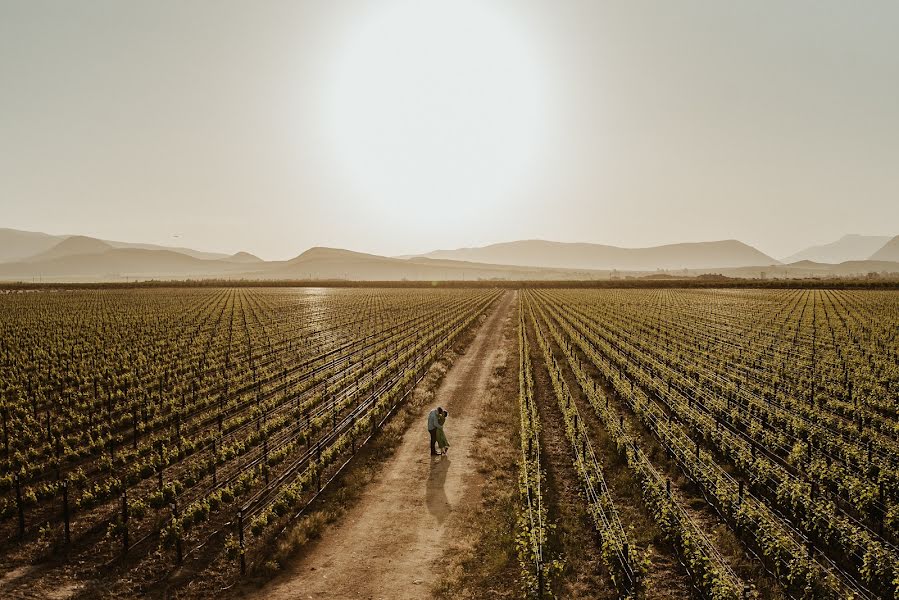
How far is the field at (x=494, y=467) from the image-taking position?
26.2 feet

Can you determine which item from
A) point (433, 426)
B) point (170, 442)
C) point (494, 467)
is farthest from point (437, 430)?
point (170, 442)

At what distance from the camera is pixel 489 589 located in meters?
7.74

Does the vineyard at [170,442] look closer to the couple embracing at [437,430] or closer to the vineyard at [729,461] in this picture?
the couple embracing at [437,430]

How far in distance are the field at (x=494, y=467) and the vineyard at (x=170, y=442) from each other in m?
0.07

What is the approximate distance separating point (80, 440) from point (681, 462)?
17408 millimetres

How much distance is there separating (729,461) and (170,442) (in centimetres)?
1619

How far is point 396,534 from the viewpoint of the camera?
30.7 feet

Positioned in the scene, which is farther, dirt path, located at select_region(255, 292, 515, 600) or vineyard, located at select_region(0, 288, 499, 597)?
vineyard, located at select_region(0, 288, 499, 597)

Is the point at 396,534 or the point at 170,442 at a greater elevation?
the point at 170,442

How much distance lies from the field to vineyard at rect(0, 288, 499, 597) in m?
0.07

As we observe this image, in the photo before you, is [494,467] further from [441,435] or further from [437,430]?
[437,430]

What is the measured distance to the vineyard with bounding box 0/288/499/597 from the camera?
866cm

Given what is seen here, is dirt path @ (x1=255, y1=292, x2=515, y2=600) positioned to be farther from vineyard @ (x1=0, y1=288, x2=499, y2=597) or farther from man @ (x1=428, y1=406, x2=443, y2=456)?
vineyard @ (x1=0, y1=288, x2=499, y2=597)

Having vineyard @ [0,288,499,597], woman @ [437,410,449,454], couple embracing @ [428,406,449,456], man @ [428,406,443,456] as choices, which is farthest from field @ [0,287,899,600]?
man @ [428,406,443,456]
